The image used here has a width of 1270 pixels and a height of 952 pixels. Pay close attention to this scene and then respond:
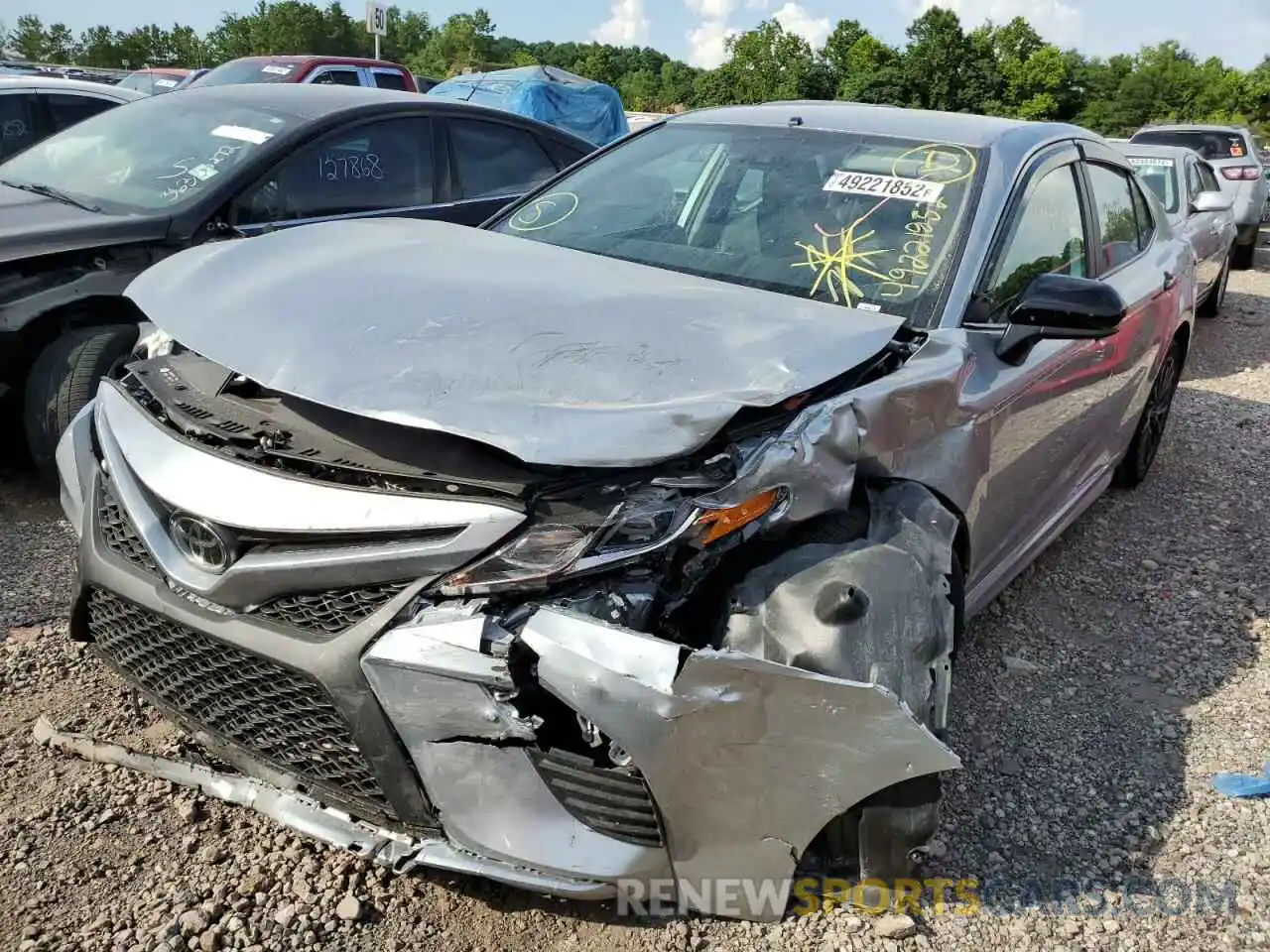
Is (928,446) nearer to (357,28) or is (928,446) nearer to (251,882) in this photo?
(251,882)

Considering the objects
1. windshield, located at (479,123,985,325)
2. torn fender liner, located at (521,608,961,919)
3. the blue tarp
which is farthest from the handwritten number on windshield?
the blue tarp

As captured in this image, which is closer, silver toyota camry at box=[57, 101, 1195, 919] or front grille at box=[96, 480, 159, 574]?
silver toyota camry at box=[57, 101, 1195, 919]

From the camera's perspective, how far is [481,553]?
1896 mm

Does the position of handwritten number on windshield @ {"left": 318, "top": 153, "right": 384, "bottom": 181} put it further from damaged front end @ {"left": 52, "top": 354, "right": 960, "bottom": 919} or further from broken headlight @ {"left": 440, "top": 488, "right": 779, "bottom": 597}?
broken headlight @ {"left": 440, "top": 488, "right": 779, "bottom": 597}

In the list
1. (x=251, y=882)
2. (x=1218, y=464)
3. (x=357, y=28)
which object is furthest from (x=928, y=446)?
(x=357, y=28)

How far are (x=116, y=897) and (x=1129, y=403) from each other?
390 centimetres

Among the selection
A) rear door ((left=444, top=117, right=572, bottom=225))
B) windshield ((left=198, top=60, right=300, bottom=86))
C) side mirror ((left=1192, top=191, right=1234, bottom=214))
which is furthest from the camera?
windshield ((left=198, top=60, right=300, bottom=86))

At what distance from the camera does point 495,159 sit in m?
5.73

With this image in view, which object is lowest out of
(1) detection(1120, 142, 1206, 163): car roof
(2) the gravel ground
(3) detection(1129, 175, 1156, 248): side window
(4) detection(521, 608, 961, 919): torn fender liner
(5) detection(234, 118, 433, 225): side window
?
(2) the gravel ground

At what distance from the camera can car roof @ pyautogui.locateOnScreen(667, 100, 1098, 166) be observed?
3.25 meters

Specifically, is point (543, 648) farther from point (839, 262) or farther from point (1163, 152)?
point (1163, 152)

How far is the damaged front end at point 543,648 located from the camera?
6.00ft

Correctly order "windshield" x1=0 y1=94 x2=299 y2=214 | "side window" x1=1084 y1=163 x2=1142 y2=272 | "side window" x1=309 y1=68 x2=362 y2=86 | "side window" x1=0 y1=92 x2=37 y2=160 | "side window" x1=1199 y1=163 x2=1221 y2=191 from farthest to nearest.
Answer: "side window" x1=309 y1=68 x2=362 y2=86 → "side window" x1=1199 y1=163 x2=1221 y2=191 → "side window" x1=0 y1=92 x2=37 y2=160 → "windshield" x1=0 y1=94 x2=299 y2=214 → "side window" x1=1084 y1=163 x2=1142 y2=272

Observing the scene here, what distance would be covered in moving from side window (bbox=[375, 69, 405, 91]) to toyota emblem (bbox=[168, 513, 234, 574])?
1112 centimetres
